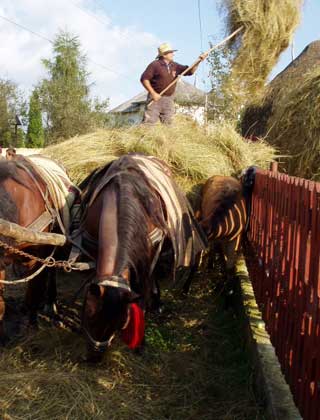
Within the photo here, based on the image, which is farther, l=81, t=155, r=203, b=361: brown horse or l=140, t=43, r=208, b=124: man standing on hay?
l=140, t=43, r=208, b=124: man standing on hay

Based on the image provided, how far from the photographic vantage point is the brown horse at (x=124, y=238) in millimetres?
2762

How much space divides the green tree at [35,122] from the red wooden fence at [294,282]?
33867mm

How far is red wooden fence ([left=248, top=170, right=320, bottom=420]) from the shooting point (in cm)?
231

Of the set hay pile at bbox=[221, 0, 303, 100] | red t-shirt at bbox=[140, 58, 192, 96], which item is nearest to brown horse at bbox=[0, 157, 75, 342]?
red t-shirt at bbox=[140, 58, 192, 96]

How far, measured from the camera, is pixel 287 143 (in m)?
6.27

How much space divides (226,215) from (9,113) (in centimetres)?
3505

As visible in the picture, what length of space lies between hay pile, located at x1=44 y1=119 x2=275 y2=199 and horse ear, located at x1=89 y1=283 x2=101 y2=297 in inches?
115

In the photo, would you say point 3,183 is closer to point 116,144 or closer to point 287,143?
point 116,144

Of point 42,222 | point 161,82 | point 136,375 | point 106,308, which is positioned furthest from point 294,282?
point 161,82

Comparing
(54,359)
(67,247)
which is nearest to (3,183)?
(67,247)

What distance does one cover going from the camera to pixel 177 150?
556 centimetres

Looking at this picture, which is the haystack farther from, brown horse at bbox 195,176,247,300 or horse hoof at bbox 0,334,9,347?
horse hoof at bbox 0,334,9,347

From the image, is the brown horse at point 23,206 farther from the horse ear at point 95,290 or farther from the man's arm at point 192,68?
the man's arm at point 192,68

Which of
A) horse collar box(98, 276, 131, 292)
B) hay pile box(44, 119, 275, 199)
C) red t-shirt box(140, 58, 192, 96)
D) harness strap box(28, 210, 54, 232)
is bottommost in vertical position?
horse collar box(98, 276, 131, 292)
